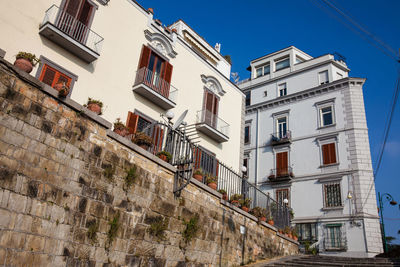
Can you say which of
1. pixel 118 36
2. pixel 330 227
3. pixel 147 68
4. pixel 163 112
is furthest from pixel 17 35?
pixel 330 227

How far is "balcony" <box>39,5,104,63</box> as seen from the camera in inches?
409

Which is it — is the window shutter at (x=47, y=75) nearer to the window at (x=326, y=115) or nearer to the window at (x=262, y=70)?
the window at (x=326, y=115)

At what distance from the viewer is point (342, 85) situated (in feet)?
80.4

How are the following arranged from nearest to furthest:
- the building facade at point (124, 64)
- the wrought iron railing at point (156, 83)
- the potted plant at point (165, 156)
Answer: the potted plant at point (165, 156) < the building facade at point (124, 64) < the wrought iron railing at point (156, 83)

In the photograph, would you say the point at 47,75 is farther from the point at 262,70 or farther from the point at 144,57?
the point at 262,70

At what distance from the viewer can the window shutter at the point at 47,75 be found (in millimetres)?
10244

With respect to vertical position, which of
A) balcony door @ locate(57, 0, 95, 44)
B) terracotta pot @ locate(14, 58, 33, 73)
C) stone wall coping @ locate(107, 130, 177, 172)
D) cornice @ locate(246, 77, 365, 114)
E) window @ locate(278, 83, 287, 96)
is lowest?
stone wall coping @ locate(107, 130, 177, 172)

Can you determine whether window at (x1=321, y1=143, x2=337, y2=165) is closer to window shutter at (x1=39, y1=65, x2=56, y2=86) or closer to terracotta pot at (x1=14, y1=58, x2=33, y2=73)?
window shutter at (x1=39, y1=65, x2=56, y2=86)

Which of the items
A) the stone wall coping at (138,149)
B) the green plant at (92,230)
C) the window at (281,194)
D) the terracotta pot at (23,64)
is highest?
the window at (281,194)

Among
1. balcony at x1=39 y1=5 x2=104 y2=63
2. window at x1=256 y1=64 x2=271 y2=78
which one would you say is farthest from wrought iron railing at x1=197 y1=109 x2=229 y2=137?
window at x1=256 y1=64 x2=271 y2=78

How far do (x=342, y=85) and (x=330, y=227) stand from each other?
35.0 feet

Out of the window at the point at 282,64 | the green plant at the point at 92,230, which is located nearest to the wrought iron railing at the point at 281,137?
the window at the point at 282,64

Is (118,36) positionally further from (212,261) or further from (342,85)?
(342,85)

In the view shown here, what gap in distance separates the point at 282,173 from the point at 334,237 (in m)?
5.85
